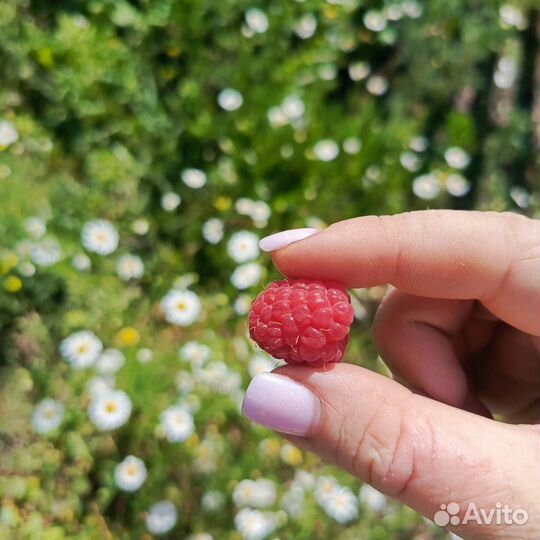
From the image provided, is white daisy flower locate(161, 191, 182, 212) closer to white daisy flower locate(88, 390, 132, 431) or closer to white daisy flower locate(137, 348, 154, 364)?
white daisy flower locate(137, 348, 154, 364)

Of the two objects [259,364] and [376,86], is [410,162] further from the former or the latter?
[259,364]

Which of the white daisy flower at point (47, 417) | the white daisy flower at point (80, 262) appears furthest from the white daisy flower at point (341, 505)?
the white daisy flower at point (80, 262)

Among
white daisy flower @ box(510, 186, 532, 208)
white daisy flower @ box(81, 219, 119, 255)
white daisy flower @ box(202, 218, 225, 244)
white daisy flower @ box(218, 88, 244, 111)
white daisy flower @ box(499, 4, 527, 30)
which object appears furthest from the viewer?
white daisy flower @ box(499, 4, 527, 30)

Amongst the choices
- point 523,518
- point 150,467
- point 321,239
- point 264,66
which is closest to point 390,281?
point 321,239

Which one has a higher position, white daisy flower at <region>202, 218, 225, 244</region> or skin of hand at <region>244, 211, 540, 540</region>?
skin of hand at <region>244, 211, 540, 540</region>

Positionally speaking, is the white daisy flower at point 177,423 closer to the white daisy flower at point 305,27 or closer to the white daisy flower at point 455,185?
the white daisy flower at point 455,185

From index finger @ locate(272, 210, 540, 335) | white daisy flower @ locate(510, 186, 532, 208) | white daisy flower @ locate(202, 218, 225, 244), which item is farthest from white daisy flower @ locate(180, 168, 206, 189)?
white daisy flower @ locate(510, 186, 532, 208)

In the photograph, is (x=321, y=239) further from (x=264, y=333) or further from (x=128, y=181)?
(x=128, y=181)

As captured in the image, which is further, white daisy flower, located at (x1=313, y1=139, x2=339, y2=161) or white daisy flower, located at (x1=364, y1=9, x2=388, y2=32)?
white daisy flower, located at (x1=364, y1=9, x2=388, y2=32)

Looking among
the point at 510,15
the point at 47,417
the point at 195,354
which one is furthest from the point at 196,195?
the point at 510,15
